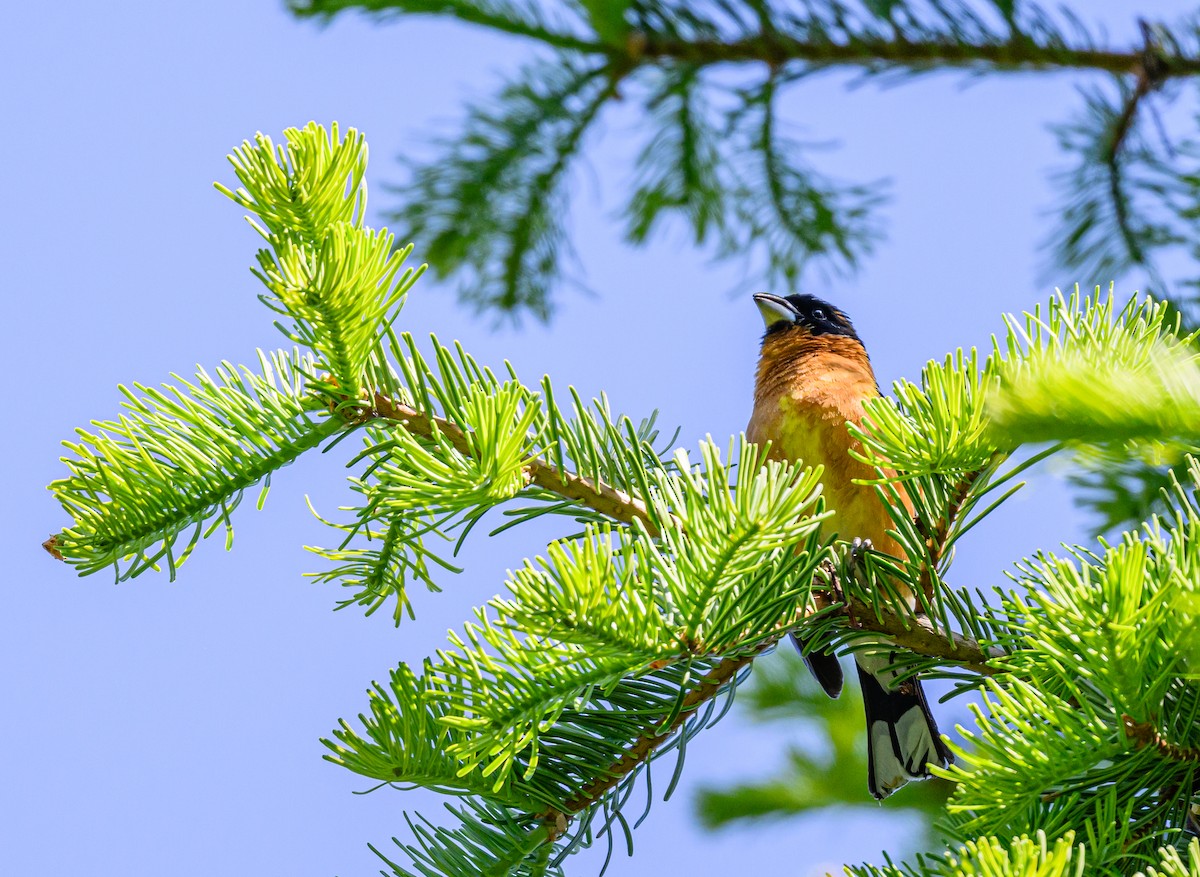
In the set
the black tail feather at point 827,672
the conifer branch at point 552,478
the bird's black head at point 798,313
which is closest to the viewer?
the conifer branch at point 552,478

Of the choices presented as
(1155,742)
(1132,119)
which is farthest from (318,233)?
(1132,119)

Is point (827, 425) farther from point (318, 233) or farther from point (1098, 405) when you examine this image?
point (1098, 405)

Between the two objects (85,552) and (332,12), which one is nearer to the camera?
(85,552)

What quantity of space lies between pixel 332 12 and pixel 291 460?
37.1 inches

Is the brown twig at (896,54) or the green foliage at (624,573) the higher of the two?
the brown twig at (896,54)

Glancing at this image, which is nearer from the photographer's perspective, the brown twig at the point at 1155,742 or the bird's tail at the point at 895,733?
the brown twig at the point at 1155,742

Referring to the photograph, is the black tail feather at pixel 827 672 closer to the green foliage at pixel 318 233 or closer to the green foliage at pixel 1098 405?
the green foliage at pixel 318 233

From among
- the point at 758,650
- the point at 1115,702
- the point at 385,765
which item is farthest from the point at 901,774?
the point at 385,765

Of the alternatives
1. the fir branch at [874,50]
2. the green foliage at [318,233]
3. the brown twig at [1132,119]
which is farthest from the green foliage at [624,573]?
the brown twig at [1132,119]

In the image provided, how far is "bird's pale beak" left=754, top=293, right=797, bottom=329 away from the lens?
449 centimetres

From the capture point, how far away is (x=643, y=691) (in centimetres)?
192

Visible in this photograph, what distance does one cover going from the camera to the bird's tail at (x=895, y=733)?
2.79 meters

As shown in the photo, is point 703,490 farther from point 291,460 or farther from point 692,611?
point 291,460

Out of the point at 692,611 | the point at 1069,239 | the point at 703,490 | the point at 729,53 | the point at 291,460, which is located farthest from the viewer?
the point at 1069,239
